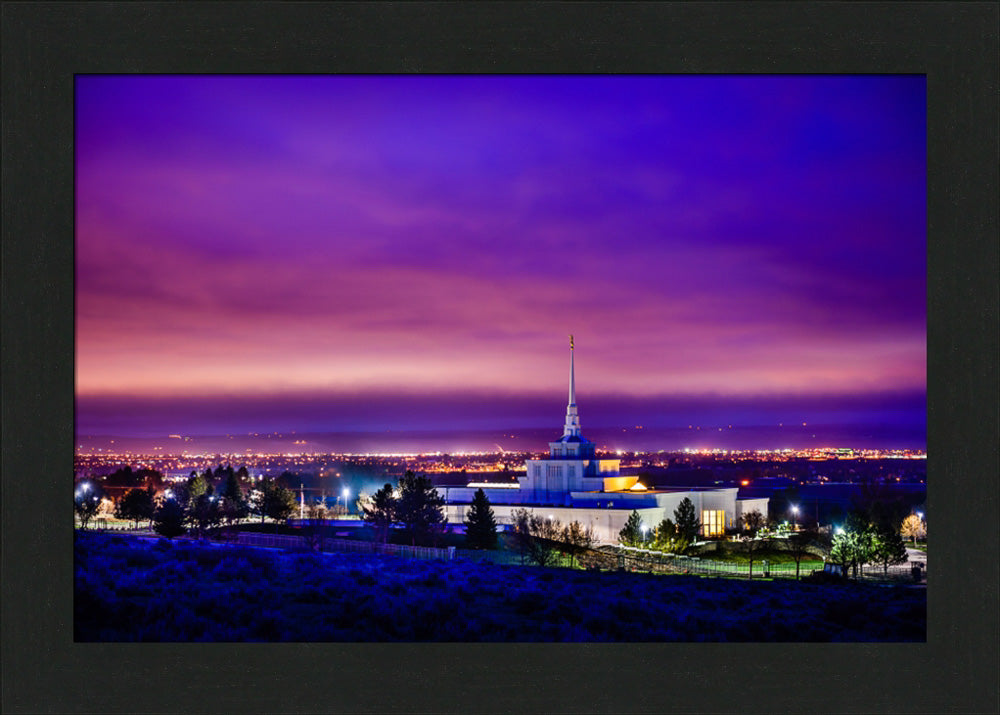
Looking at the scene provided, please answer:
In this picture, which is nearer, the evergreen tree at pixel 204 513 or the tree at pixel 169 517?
the tree at pixel 169 517

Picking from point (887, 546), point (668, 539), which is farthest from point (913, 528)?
point (668, 539)

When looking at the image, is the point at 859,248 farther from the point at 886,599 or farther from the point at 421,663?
the point at 421,663

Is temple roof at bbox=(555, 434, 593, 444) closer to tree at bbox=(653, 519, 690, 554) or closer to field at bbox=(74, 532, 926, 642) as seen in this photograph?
tree at bbox=(653, 519, 690, 554)

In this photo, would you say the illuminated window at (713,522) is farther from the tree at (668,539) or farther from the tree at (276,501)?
the tree at (276,501)

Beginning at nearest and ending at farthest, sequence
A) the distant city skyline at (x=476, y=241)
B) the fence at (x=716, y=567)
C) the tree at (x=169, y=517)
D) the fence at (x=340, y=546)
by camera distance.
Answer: the distant city skyline at (x=476, y=241), the fence at (x=716, y=567), the fence at (x=340, y=546), the tree at (x=169, y=517)

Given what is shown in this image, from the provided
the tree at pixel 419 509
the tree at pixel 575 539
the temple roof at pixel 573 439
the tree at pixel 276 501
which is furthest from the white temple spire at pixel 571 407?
the tree at pixel 276 501

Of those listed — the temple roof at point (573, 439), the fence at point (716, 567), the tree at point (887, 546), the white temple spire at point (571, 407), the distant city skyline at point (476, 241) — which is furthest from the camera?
the temple roof at point (573, 439)

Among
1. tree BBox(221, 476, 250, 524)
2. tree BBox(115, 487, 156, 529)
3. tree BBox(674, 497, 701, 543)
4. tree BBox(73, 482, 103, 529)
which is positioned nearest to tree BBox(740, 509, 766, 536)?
tree BBox(674, 497, 701, 543)
